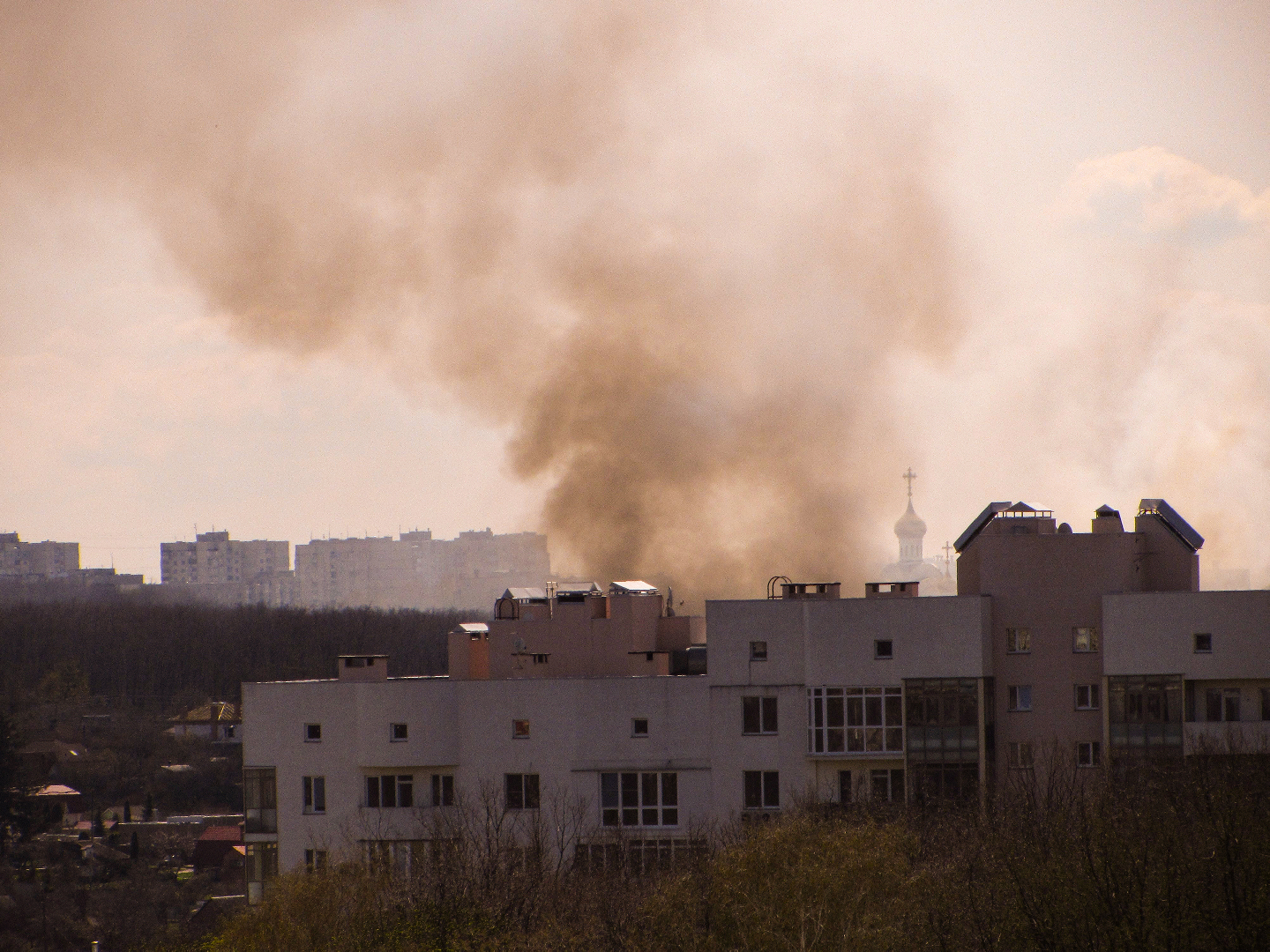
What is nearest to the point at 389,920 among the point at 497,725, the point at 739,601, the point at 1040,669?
the point at 497,725

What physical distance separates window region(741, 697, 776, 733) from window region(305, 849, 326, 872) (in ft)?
29.6

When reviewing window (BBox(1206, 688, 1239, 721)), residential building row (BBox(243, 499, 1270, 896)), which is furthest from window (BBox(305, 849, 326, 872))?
window (BBox(1206, 688, 1239, 721))

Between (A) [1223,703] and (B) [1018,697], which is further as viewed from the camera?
(B) [1018,697]

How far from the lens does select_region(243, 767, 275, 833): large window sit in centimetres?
3334

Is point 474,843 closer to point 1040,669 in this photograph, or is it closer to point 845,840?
point 845,840

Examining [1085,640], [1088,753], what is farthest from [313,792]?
[1085,640]

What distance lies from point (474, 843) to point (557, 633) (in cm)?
863

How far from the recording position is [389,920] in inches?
888

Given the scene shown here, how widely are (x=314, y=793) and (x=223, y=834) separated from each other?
44435 millimetres

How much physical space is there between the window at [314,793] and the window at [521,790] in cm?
406

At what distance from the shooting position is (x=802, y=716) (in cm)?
3241

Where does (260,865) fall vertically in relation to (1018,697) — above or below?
below

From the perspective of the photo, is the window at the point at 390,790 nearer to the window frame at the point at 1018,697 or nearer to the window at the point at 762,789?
the window at the point at 762,789

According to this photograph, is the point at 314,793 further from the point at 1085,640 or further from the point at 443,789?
the point at 1085,640
